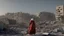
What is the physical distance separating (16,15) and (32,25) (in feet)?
20.4

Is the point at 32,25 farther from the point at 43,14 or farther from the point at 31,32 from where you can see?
the point at 43,14

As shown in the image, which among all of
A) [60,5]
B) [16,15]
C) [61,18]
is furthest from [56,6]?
[16,15]

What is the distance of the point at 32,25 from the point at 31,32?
13 centimetres

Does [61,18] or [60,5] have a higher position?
[60,5]

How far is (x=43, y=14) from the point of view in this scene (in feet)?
27.0

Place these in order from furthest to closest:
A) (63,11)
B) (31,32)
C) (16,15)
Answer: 1. (16,15)
2. (63,11)
3. (31,32)

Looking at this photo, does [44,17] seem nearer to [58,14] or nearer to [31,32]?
[58,14]

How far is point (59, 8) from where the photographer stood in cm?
640

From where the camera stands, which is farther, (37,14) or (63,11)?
(37,14)

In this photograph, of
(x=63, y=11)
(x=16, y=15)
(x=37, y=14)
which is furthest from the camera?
(x=16, y=15)

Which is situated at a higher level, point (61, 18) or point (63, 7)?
point (63, 7)

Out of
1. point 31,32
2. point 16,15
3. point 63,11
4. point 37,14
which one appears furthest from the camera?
point 16,15

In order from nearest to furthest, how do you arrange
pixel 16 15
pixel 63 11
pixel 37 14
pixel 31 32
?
pixel 31 32
pixel 63 11
pixel 37 14
pixel 16 15

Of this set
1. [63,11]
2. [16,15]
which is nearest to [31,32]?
[63,11]
